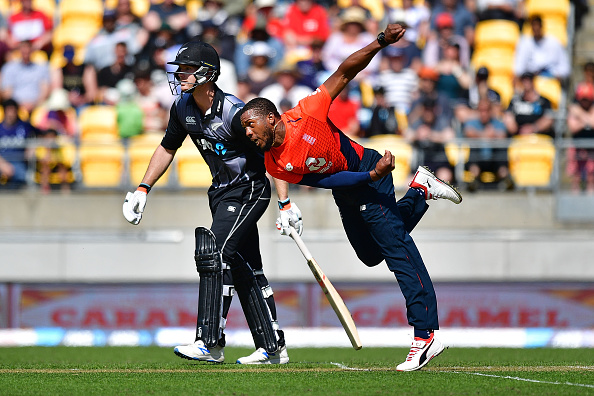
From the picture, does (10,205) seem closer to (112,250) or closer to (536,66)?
(112,250)

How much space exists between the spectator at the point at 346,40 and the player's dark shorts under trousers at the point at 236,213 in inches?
293

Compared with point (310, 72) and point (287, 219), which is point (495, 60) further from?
point (287, 219)

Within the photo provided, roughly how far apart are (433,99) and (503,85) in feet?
6.06

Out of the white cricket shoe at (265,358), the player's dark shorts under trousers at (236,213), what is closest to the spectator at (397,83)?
the player's dark shorts under trousers at (236,213)

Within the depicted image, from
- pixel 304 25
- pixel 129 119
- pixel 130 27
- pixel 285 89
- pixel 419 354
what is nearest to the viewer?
pixel 419 354

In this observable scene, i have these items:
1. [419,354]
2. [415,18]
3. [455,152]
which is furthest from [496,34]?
[419,354]

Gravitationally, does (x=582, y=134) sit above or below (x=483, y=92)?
below

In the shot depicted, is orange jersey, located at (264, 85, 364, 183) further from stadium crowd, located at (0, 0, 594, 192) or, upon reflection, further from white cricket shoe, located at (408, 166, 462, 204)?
stadium crowd, located at (0, 0, 594, 192)

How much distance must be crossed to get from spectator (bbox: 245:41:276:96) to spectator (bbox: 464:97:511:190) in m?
2.89

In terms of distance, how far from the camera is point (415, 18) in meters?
15.2

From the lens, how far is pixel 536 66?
1423 cm

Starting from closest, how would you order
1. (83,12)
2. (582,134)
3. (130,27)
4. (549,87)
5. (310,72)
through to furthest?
(582,134) < (549,87) < (310,72) < (130,27) < (83,12)

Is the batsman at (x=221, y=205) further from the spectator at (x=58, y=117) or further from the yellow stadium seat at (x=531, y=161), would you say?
the spectator at (x=58, y=117)

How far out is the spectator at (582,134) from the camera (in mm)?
12016
